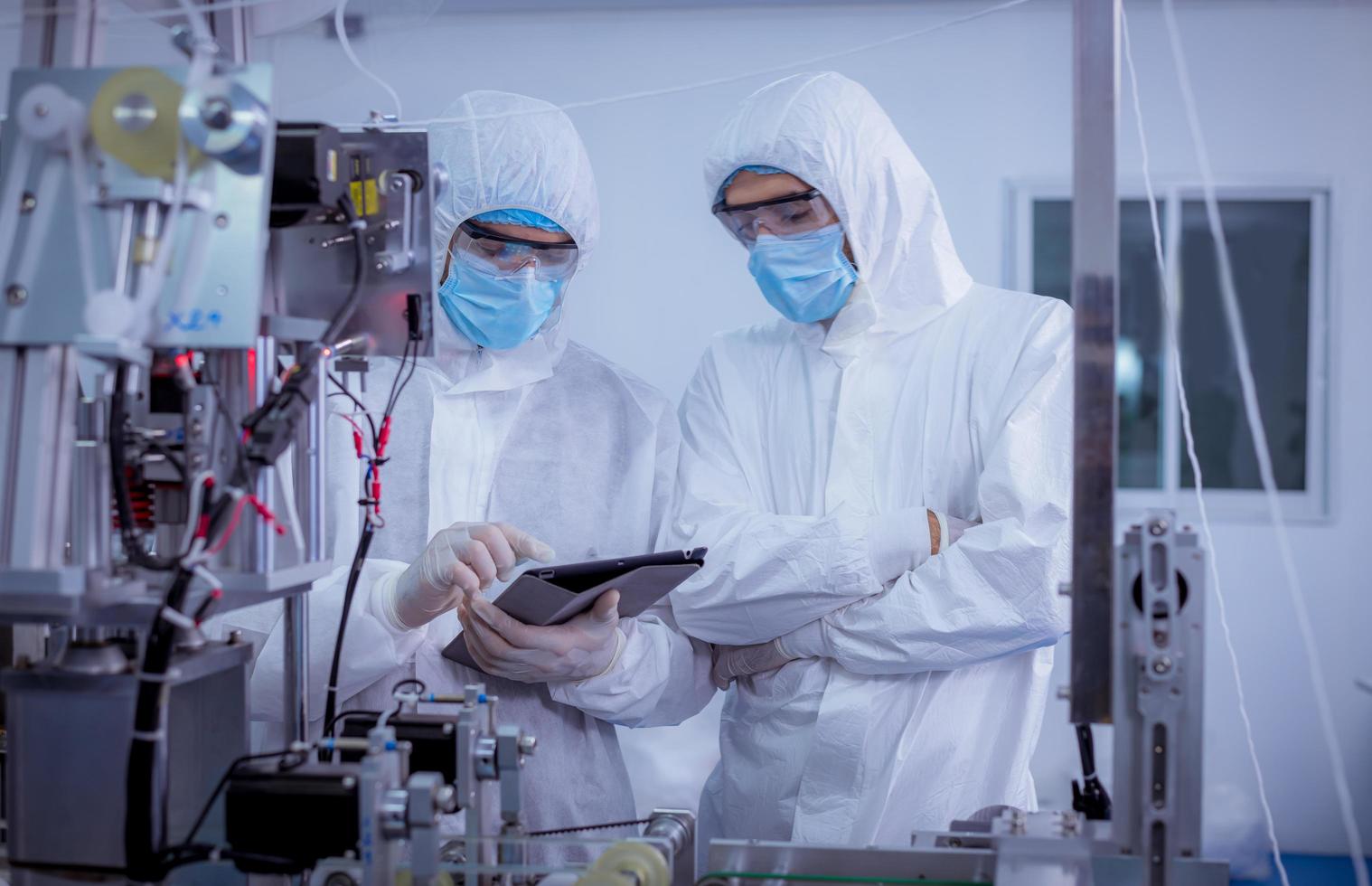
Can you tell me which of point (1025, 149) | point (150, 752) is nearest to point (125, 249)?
point (150, 752)

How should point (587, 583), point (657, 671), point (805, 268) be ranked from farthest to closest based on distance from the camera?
point (805, 268) < point (657, 671) < point (587, 583)

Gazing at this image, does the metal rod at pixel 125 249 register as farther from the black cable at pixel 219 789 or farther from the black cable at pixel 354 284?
the black cable at pixel 219 789

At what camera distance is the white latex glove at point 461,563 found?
4.48ft

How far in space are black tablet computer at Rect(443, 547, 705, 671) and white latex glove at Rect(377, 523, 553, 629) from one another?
0.04 meters

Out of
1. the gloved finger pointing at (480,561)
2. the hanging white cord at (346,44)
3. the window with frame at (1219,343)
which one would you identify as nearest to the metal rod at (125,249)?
the hanging white cord at (346,44)

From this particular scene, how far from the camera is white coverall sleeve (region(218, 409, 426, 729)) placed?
4.90ft

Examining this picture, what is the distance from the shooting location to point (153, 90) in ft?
2.67

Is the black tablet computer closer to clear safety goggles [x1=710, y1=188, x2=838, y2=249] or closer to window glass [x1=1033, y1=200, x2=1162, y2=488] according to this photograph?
clear safety goggles [x1=710, y1=188, x2=838, y2=249]

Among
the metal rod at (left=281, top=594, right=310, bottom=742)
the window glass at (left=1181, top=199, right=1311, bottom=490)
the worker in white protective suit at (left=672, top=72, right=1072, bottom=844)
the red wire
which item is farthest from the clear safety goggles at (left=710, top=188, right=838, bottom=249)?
the window glass at (left=1181, top=199, right=1311, bottom=490)

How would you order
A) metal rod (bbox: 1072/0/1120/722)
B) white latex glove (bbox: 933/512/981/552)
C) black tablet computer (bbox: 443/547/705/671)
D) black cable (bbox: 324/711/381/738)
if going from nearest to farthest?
1. metal rod (bbox: 1072/0/1120/722)
2. black cable (bbox: 324/711/381/738)
3. black tablet computer (bbox: 443/547/705/671)
4. white latex glove (bbox: 933/512/981/552)

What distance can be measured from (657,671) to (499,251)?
2.22ft

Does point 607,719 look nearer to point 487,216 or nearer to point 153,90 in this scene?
point 487,216

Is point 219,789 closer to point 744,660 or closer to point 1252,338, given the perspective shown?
point 744,660

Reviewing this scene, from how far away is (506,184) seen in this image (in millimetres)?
1675
